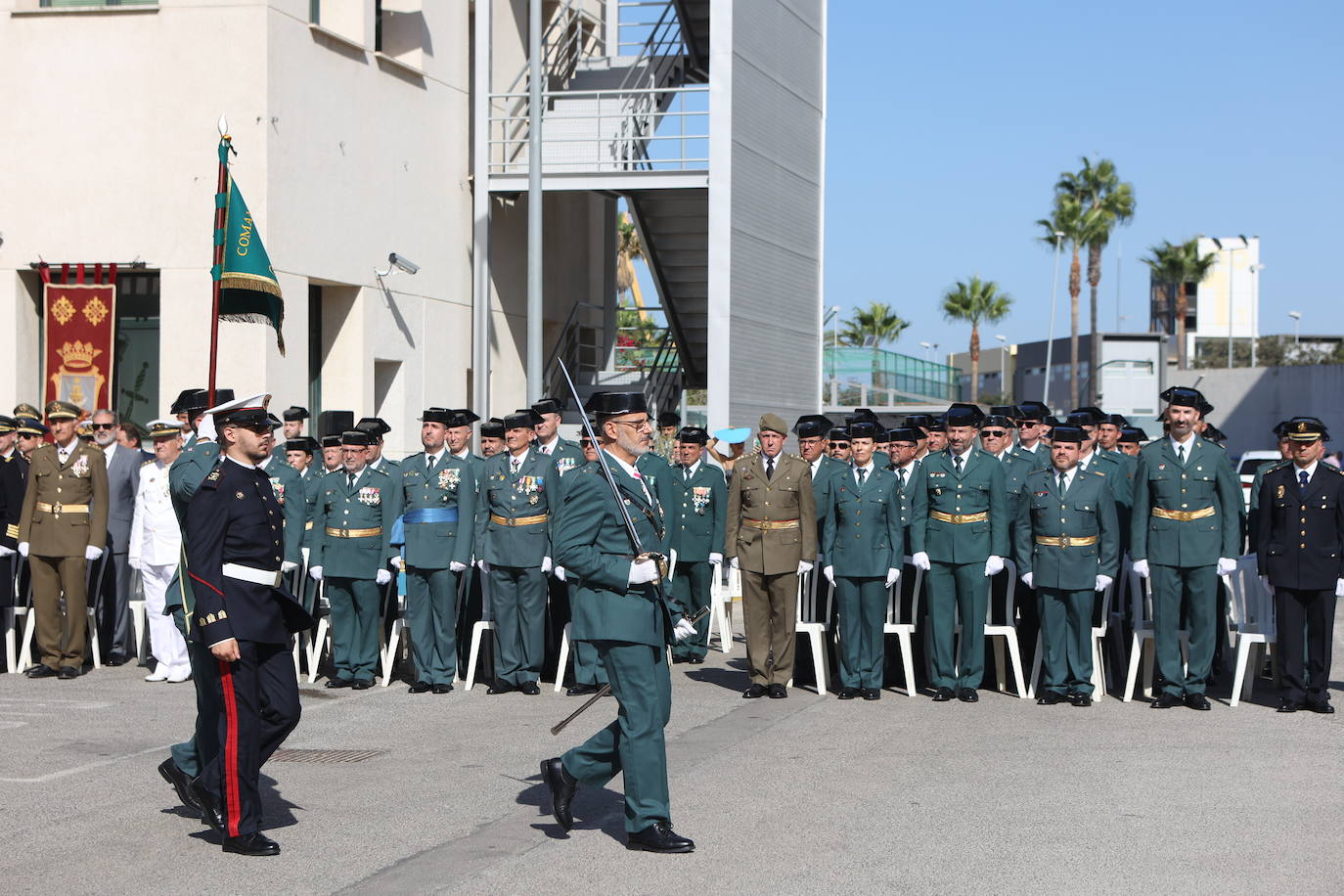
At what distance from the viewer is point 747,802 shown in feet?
25.1

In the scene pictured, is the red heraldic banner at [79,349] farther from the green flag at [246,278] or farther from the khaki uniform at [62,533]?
the khaki uniform at [62,533]

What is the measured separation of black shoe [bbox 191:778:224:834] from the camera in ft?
22.3

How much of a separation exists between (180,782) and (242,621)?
890 millimetres

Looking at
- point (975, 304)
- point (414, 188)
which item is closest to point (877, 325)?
point (975, 304)

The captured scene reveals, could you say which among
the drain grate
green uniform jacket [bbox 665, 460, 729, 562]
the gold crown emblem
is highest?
the gold crown emblem

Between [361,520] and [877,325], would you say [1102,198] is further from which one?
[361,520]

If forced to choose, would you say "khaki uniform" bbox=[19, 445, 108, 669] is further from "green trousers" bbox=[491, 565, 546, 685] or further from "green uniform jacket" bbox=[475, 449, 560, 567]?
"green trousers" bbox=[491, 565, 546, 685]

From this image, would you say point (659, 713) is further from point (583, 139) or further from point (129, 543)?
point (583, 139)

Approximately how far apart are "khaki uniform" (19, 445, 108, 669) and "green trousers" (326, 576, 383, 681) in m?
2.12

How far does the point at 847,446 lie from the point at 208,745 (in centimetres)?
558

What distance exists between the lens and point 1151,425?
63031 mm

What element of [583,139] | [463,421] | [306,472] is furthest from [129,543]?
[583,139]

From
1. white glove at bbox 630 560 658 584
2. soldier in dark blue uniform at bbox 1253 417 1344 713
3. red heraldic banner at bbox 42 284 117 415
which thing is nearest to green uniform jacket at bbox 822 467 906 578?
soldier in dark blue uniform at bbox 1253 417 1344 713

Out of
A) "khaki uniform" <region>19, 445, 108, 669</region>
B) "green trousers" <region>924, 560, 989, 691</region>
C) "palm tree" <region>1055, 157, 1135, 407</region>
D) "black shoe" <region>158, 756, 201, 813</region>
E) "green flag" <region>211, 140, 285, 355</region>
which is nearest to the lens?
"black shoe" <region>158, 756, 201, 813</region>
